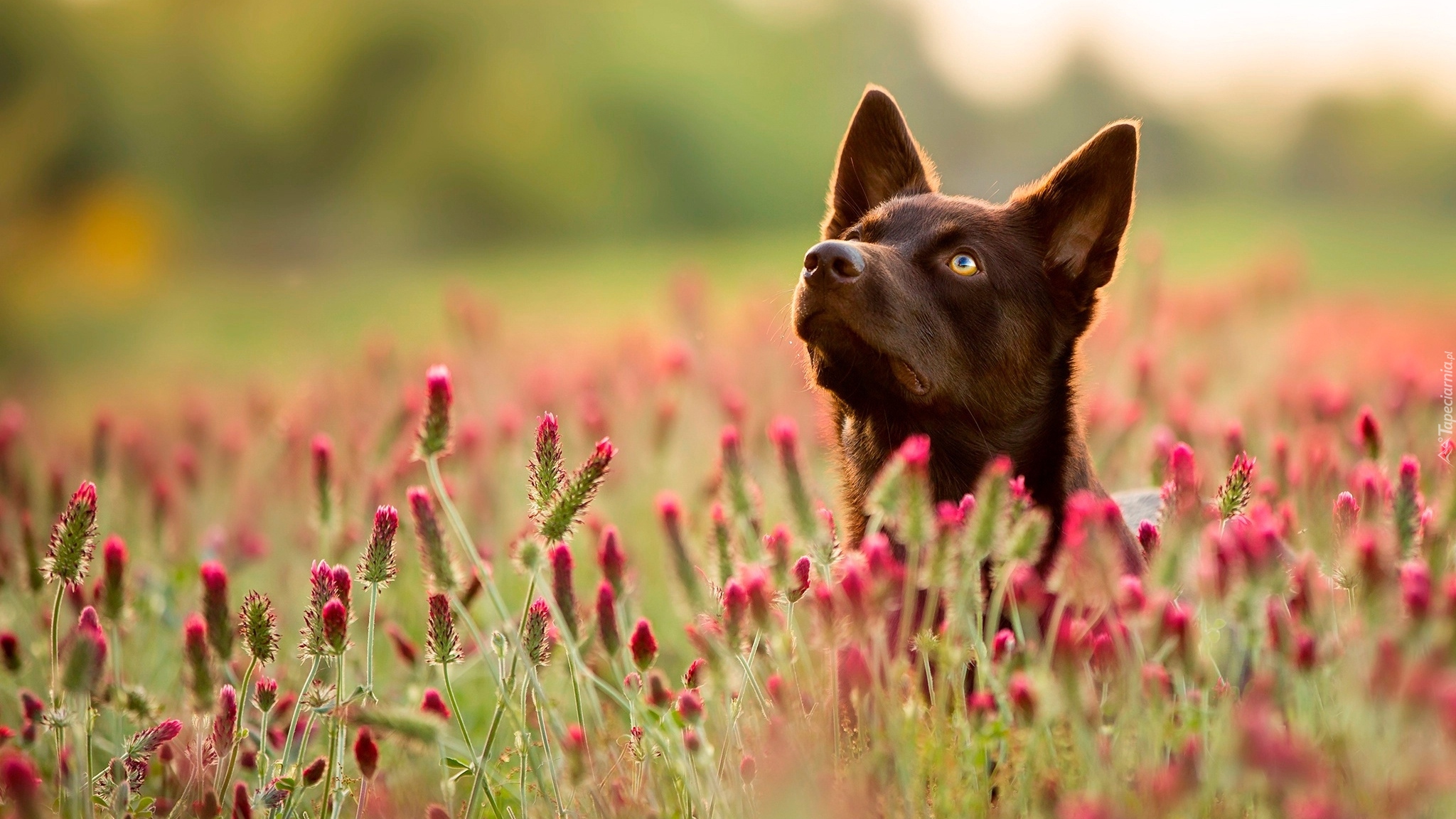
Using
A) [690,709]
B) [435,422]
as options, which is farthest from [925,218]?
[690,709]

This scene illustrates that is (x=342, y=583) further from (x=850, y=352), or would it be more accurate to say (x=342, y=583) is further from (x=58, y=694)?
(x=850, y=352)

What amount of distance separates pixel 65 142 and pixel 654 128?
16.7 m

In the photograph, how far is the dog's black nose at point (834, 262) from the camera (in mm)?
2688

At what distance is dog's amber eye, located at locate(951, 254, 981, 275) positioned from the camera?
120 inches

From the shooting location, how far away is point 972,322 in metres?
3.02

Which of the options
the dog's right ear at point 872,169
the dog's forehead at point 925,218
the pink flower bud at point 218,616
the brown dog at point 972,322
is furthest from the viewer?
the dog's right ear at point 872,169

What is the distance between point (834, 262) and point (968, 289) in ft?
1.70

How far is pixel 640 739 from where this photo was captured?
219cm

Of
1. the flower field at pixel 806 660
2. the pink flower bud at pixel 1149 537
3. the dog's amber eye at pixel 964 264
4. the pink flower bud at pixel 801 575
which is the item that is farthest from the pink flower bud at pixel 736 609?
the dog's amber eye at pixel 964 264

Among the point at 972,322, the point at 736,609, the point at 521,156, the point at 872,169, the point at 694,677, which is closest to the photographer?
the point at 736,609

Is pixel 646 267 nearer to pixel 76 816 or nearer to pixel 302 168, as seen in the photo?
pixel 302 168

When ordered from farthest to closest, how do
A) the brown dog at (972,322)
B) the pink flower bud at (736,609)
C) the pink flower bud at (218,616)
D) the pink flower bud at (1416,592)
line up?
the brown dog at (972,322) < the pink flower bud at (218,616) < the pink flower bud at (736,609) < the pink flower bud at (1416,592)

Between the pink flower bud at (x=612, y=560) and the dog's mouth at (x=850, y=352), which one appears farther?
the dog's mouth at (x=850, y=352)

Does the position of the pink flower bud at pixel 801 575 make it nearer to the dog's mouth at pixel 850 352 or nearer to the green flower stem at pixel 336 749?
the dog's mouth at pixel 850 352
